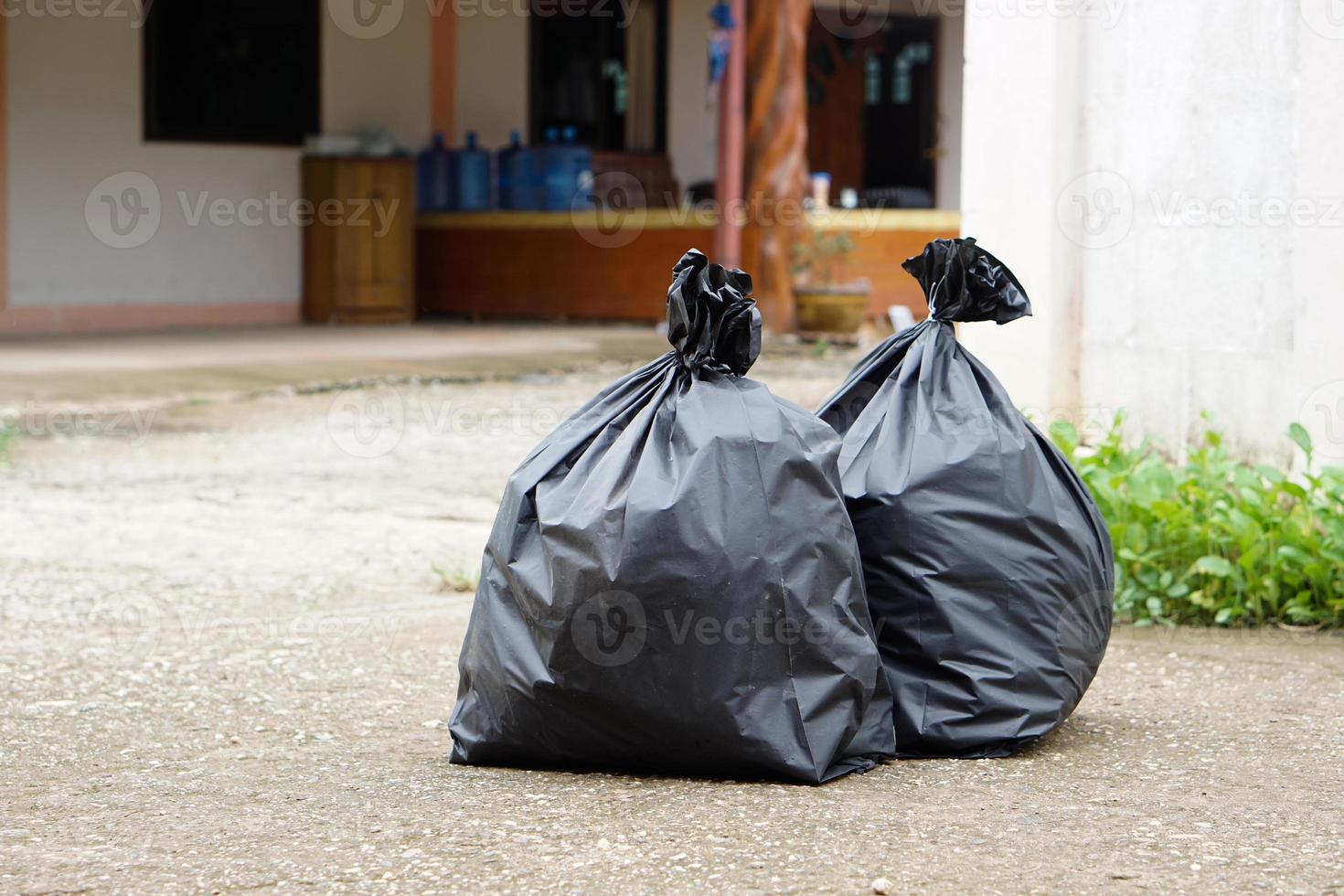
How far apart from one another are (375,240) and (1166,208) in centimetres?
898

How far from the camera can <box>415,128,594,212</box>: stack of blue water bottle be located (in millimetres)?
12969

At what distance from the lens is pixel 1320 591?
3.66 m

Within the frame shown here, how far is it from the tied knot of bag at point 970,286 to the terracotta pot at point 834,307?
7.93m

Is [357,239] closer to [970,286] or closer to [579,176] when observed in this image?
[579,176]

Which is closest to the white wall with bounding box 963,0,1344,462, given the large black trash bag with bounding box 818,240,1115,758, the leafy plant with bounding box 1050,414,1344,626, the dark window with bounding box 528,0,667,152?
Result: the leafy plant with bounding box 1050,414,1344,626

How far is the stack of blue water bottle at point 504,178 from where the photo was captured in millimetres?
12969

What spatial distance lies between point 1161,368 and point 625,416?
221 cm

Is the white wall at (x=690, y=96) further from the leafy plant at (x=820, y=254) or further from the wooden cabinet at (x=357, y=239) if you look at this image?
the leafy plant at (x=820, y=254)

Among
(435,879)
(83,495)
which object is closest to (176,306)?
(83,495)

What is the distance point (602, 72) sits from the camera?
13.9 meters

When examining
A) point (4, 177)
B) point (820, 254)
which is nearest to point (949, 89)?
point (820, 254)

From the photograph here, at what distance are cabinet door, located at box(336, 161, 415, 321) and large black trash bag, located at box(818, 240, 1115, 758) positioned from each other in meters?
10.0

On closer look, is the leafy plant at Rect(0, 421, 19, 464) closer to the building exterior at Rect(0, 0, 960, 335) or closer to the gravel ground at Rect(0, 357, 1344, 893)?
the gravel ground at Rect(0, 357, 1344, 893)

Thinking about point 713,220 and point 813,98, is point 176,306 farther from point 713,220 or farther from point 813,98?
point 813,98
